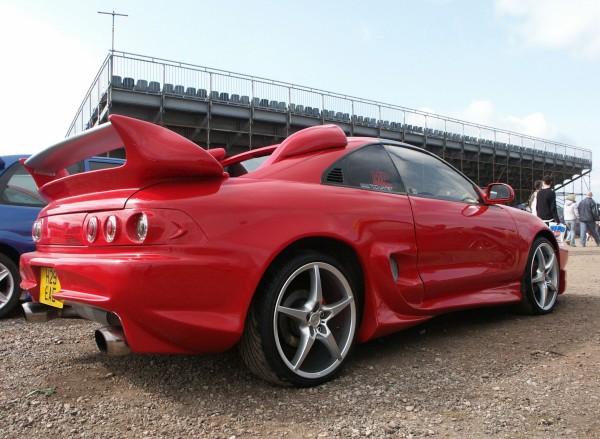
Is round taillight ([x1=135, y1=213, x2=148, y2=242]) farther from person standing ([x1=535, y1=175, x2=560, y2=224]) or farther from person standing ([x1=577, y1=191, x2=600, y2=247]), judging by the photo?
person standing ([x1=577, y1=191, x2=600, y2=247])

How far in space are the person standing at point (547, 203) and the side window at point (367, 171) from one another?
6695 millimetres

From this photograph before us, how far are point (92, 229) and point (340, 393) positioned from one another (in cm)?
136

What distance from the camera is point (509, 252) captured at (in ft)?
12.1

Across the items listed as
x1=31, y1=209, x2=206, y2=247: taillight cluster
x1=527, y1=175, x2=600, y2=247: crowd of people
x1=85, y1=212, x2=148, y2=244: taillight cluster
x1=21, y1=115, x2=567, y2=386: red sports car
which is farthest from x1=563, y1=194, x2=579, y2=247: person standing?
x1=85, y1=212, x2=148, y2=244: taillight cluster

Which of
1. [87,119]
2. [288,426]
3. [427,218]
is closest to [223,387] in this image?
[288,426]

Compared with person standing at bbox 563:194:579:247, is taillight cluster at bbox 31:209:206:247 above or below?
below

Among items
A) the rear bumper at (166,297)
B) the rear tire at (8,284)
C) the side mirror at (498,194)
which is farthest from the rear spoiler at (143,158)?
the rear tire at (8,284)

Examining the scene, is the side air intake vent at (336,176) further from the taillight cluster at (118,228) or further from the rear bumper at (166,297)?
the taillight cluster at (118,228)

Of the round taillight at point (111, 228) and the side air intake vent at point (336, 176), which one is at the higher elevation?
the side air intake vent at point (336, 176)

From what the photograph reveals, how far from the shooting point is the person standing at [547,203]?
8664 millimetres

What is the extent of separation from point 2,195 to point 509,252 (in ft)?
14.5

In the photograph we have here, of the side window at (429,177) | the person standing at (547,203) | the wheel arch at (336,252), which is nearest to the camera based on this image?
the wheel arch at (336,252)

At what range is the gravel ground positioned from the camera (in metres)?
1.97

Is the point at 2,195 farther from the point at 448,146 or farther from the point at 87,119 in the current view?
the point at 448,146
